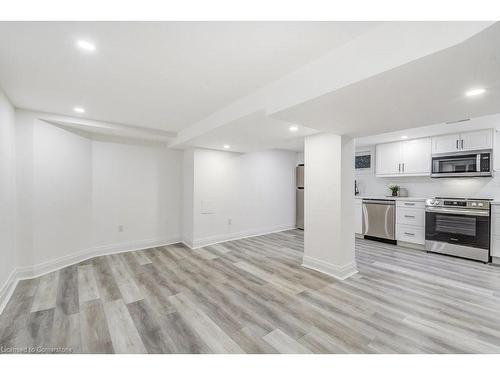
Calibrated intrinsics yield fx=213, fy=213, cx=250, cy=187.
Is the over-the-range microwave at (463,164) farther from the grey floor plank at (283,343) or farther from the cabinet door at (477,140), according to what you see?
the grey floor plank at (283,343)

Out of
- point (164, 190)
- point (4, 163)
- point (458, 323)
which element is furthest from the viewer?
point (164, 190)

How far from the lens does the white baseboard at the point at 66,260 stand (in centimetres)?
246

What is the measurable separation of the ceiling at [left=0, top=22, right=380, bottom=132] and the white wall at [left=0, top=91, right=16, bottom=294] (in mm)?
278

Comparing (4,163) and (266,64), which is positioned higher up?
(266,64)

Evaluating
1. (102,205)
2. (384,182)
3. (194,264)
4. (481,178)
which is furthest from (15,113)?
(481,178)

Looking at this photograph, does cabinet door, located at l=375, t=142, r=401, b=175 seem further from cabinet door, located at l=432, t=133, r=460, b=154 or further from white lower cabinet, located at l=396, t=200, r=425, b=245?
white lower cabinet, located at l=396, t=200, r=425, b=245

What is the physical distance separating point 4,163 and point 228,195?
3.39 metres

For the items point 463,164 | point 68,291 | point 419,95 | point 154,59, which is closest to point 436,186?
point 463,164

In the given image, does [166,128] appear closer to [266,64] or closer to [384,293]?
[266,64]

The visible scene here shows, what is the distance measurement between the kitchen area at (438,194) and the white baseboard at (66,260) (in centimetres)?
464

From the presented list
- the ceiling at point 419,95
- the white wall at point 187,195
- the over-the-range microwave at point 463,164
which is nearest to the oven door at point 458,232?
the over-the-range microwave at point 463,164

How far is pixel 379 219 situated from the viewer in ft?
15.1

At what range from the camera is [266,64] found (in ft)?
5.84
